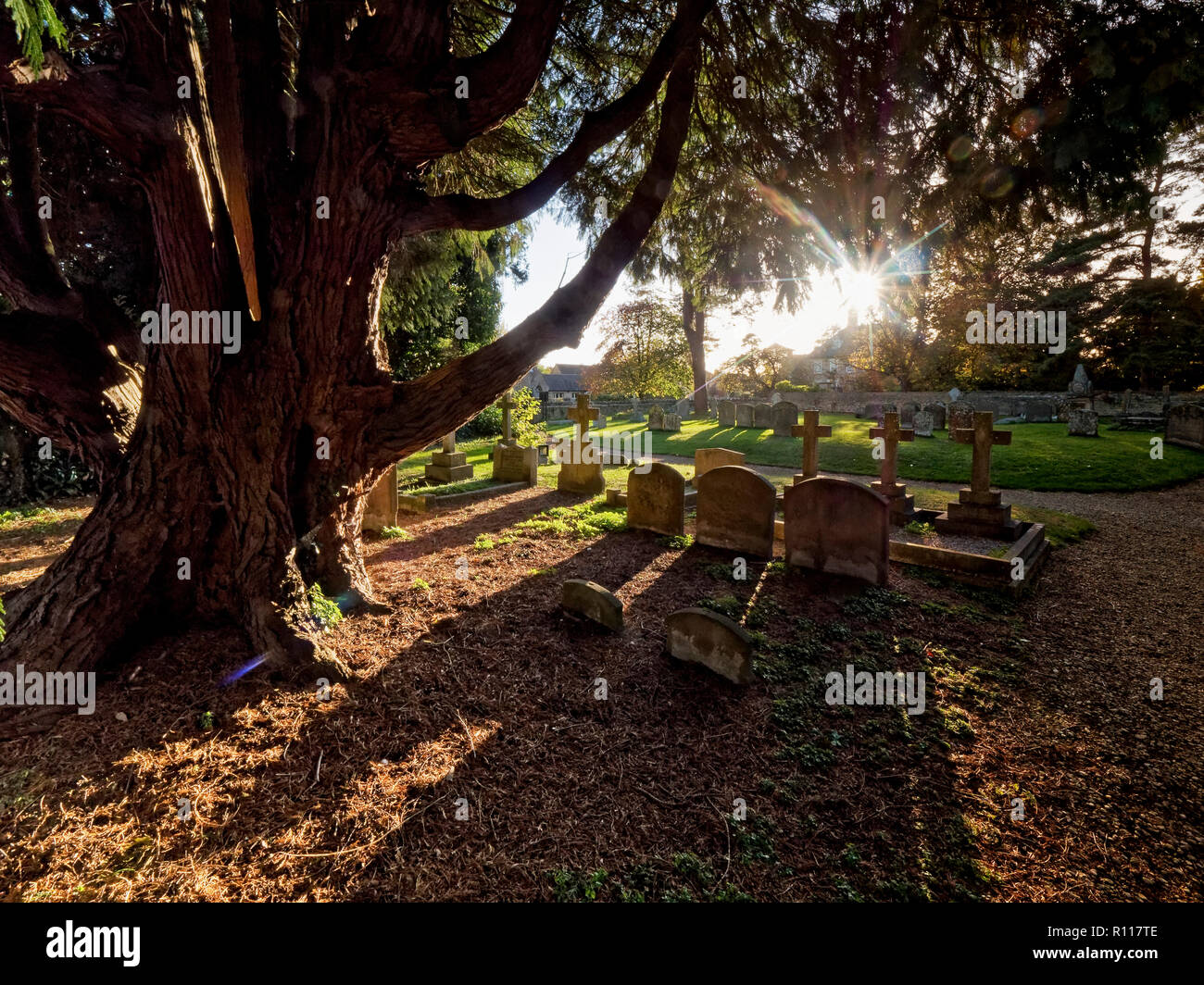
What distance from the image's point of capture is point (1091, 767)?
9.95ft

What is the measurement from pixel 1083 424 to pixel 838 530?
1749cm

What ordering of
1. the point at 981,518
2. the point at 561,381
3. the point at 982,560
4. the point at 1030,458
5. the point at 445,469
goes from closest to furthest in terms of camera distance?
the point at 982,560, the point at 981,518, the point at 445,469, the point at 1030,458, the point at 561,381

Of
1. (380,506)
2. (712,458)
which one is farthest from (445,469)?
(712,458)

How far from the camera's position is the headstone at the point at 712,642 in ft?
12.1

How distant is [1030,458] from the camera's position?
13273 mm

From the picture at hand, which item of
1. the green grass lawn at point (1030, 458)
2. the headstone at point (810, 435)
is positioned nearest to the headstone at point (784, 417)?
the green grass lawn at point (1030, 458)

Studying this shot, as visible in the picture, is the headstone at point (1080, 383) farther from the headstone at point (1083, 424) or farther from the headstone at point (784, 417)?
the headstone at point (784, 417)

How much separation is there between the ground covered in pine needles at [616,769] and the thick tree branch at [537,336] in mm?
1587

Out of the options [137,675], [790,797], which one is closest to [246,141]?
[137,675]

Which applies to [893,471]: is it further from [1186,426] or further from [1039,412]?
[1039,412]

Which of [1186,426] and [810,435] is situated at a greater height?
[1186,426]

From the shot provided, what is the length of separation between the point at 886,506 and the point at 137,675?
6290mm
